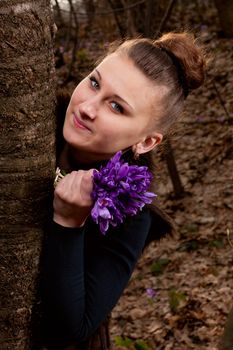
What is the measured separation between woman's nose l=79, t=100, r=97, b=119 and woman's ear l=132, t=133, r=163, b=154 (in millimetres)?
276

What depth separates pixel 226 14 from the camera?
329 inches

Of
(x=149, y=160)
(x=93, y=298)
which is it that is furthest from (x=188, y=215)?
(x=93, y=298)

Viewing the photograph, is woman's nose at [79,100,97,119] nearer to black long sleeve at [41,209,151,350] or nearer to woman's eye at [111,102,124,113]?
woman's eye at [111,102,124,113]

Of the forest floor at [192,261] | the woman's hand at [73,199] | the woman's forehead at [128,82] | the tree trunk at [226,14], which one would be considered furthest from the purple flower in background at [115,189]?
the tree trunk at [226,14]

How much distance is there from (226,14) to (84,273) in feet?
24.5

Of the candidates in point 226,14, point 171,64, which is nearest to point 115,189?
point 171,64

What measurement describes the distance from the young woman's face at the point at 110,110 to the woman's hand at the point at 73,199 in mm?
245

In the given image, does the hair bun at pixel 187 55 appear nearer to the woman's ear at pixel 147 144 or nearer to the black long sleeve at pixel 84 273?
the woman's ear at pixel 147 144

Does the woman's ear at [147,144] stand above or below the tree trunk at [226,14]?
above

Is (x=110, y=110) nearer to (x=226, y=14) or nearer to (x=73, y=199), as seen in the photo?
(x=73, y=199)

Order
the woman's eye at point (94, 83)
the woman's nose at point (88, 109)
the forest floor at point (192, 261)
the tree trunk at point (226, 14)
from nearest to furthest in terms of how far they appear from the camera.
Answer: the woman's nose at point (88, 109)
the woman's eye at point (94, 83)
the forest floor at point (192, 261)
the tree trunk at point (226, 14)

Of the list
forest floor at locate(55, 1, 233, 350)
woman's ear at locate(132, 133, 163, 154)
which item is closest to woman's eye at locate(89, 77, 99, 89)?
woman's ear at locate(132, 133, 163, 154)

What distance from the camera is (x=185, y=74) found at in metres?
2.04

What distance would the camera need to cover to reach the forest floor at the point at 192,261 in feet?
13.3
